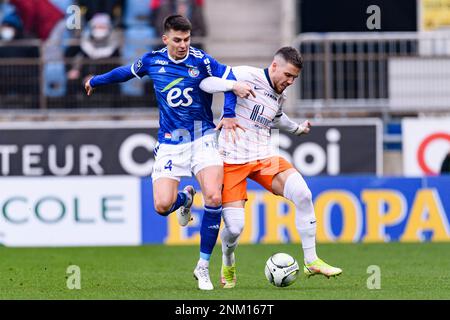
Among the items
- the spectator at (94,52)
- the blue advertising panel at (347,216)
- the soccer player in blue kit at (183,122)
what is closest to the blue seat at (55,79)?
the spectator at (94,52)

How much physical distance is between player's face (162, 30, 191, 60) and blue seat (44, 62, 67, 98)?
8.83m

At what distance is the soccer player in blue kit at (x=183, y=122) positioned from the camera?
1123 centimetres

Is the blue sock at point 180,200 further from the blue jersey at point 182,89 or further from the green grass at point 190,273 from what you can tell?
the green grass at point 190,273

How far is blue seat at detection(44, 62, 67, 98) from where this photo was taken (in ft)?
65.5

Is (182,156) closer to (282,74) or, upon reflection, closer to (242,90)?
(242,90)

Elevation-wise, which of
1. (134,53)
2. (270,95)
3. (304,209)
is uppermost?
(134,53)

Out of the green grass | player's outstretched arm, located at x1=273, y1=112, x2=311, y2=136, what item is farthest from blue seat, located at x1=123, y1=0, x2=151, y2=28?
player's outstretched arm, located at x1=273, y1=112, x2=311, y2=136

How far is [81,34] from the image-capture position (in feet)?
67.2

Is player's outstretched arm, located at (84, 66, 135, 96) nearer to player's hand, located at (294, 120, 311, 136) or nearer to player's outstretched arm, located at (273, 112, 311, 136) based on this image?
player's outstretched arm, located at (273, 112, 311, 136)

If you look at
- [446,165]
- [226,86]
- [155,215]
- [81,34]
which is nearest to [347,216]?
[446,165]

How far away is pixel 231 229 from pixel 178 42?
5.74ft

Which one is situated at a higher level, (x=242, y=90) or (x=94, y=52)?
(x=94, y=52)

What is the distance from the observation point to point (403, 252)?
52.7ft

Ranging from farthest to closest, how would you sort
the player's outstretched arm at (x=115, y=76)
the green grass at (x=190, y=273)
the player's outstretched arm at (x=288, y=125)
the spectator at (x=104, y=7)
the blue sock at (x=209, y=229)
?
1. the spectator at (x=104, y=7)
2. the player's outstretched arm at (x=288, y=125)
3. the player's outstretched arm at (x=115, y=76)
4. the blue sock at (x=209, y=229)
5. the green grass at (x=190, y=273)
